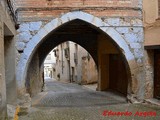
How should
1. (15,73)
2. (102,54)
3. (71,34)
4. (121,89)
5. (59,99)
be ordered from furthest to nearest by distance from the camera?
1. (71,34)
2. (102,54)
3. (121,89)
4. (59,99)
5. (15,73)

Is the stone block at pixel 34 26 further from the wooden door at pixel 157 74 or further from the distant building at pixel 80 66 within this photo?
the distant building at pixel 80 66

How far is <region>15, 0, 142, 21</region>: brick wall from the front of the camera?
732cm

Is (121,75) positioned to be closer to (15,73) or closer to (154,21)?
(154,21)

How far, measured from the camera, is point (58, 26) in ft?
24.1

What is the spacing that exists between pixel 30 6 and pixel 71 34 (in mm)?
5090

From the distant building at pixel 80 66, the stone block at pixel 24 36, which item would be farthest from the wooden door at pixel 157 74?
the distant building at pixel 80 66

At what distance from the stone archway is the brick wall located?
7.2 inches

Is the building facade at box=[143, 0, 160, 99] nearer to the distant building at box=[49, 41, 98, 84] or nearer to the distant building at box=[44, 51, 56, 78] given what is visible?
the distant building at box=[49, 41, 98, 84]

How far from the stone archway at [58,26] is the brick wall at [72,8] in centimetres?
18

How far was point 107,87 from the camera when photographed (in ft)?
36.5

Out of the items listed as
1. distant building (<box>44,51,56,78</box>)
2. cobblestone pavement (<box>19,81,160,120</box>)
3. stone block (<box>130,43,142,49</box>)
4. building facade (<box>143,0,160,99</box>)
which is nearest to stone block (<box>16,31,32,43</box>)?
cobblestone pavement (<box>19,81,160,120</box>)

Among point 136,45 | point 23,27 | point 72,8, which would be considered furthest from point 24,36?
point 136,45

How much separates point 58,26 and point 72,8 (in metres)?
0.68

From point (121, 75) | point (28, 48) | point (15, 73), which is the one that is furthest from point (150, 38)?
point (15, 73)
